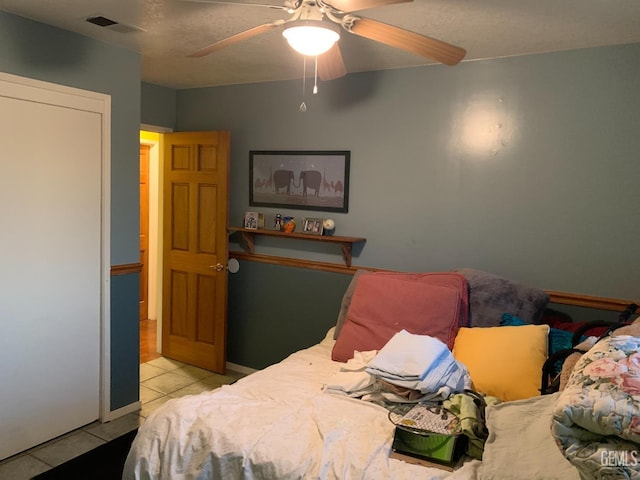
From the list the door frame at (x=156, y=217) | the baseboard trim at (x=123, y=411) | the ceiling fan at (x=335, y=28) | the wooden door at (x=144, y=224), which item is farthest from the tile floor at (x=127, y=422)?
the ceiling fan at (x=335, y=28)

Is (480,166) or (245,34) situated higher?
(245,34)

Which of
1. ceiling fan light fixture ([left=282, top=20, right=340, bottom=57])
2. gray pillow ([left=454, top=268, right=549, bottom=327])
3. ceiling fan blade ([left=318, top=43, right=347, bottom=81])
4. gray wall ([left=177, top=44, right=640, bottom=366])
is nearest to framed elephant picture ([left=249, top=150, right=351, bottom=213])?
gray wall ([left=177, top=44, right=640, bottom=366])

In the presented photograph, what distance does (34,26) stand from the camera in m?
2.71

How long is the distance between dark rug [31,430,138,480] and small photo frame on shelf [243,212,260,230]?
1772 millimetres

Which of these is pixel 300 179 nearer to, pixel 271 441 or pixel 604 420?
pixel 271 441

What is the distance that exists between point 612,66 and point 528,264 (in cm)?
118

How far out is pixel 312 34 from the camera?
1795 mm

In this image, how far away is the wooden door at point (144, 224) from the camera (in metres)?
5.56

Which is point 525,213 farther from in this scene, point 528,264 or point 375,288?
point 375,288

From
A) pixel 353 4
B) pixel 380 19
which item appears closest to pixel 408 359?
pixel 353 4

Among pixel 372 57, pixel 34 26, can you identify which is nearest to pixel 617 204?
pixel 372 57

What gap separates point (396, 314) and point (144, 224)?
3869 mm

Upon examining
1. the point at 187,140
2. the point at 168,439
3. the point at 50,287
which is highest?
the point at 187,140

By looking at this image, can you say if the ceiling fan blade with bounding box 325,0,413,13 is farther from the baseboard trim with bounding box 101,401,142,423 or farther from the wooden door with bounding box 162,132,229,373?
the baseboard trim with bounding box 101,401,142,423
